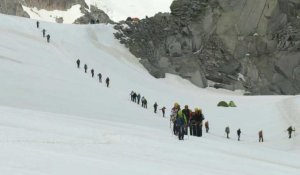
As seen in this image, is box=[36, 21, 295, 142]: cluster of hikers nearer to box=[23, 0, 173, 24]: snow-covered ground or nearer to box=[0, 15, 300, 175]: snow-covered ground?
box=[0, 15, 300, 175]: snow-covered ground

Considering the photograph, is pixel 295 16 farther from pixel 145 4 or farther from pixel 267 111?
pixel 145 4

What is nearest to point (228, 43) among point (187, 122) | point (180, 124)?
point (187, 122)

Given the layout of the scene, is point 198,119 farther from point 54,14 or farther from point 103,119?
point 54,14

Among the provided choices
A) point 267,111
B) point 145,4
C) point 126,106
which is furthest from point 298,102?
point 145,4

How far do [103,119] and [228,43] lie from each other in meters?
53.1

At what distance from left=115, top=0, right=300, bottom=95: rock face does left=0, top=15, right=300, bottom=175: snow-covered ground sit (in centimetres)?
399

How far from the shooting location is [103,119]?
2728 cm

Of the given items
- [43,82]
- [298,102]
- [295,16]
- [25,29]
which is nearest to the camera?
[43,82]

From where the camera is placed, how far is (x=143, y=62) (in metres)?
70.6

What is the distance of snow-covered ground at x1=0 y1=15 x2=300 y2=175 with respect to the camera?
12.3m

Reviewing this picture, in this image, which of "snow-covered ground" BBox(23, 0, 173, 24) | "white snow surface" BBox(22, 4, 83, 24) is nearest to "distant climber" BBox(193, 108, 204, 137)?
"white snow surface" BBox(22, 4, 83, 24)

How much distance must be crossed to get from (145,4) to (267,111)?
12598 centimetres

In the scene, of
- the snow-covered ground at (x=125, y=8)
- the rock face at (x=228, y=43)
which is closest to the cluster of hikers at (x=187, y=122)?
the rock face at (x=228, y=43)

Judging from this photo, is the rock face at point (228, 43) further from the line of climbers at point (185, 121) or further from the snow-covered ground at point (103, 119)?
A: the line of climbers at point (185, 121)
